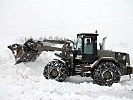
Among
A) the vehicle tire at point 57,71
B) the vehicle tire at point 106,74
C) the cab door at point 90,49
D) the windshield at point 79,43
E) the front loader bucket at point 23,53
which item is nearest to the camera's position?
the vehicle tire at point 106,74

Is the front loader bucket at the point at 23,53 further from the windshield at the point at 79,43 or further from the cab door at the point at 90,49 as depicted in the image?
the cab door at the point at 90,49

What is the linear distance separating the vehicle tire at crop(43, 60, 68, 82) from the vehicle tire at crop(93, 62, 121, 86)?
148 centimetres

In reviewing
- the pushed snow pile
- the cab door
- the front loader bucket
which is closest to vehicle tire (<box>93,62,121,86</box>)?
the pushed snow pile

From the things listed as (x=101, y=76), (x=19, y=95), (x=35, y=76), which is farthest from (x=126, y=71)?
(x=19, y=95)

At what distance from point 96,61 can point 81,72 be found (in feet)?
2.97

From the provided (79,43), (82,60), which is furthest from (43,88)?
(79,43)

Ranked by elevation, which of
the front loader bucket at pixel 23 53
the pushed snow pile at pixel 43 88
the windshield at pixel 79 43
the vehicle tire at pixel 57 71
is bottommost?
the pushed snow pile at pixel 43 88

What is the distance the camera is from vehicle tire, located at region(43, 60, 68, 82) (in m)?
12.3

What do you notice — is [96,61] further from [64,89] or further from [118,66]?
[64,89]

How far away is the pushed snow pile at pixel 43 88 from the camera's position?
872cm

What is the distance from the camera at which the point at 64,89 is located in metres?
10.4

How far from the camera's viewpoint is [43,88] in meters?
10.3

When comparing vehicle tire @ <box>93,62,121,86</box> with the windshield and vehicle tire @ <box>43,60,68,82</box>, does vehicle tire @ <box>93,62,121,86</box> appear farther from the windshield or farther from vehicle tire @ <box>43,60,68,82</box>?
vehicle tire @ <box>43,60,68,82</box>

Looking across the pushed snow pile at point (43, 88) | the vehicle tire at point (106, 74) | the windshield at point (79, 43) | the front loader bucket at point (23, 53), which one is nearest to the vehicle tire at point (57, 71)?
the pushed snow pile at point (43, 88)
